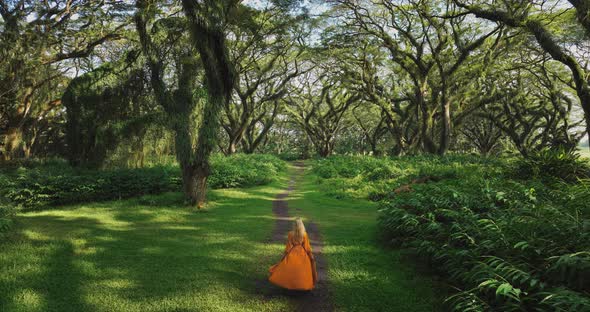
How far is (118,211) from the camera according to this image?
10133mm

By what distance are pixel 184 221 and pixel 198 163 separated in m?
2.13

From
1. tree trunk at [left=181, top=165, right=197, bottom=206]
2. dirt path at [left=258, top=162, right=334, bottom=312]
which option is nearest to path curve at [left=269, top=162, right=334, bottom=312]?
dirt path at [left=258, top=162, right=334, bottom=312]

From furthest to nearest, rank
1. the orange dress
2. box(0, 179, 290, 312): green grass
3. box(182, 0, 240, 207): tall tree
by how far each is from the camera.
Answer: box(182, 0, 240, 207): tall tree
the orange dress
box(0, 179, 290, 312): green grass

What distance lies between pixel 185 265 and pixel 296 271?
7.53 feet

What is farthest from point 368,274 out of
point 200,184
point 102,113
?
point 102,113

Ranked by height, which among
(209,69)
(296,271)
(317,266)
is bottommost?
(317,266)

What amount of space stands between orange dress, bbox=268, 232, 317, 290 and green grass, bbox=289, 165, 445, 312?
527mm

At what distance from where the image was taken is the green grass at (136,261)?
477 cm

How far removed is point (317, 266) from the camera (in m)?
6.32

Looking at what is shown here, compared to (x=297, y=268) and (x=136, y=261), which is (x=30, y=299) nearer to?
(x=136, y=261)

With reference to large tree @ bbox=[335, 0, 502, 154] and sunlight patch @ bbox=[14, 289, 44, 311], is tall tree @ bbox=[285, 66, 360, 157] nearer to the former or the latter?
large tree @ bbox=[335, 0, 502, 154]

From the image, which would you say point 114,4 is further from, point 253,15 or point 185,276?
point 185,276

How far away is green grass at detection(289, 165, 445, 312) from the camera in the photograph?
15.8ft

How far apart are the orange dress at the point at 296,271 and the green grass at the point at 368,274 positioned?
0.53m
